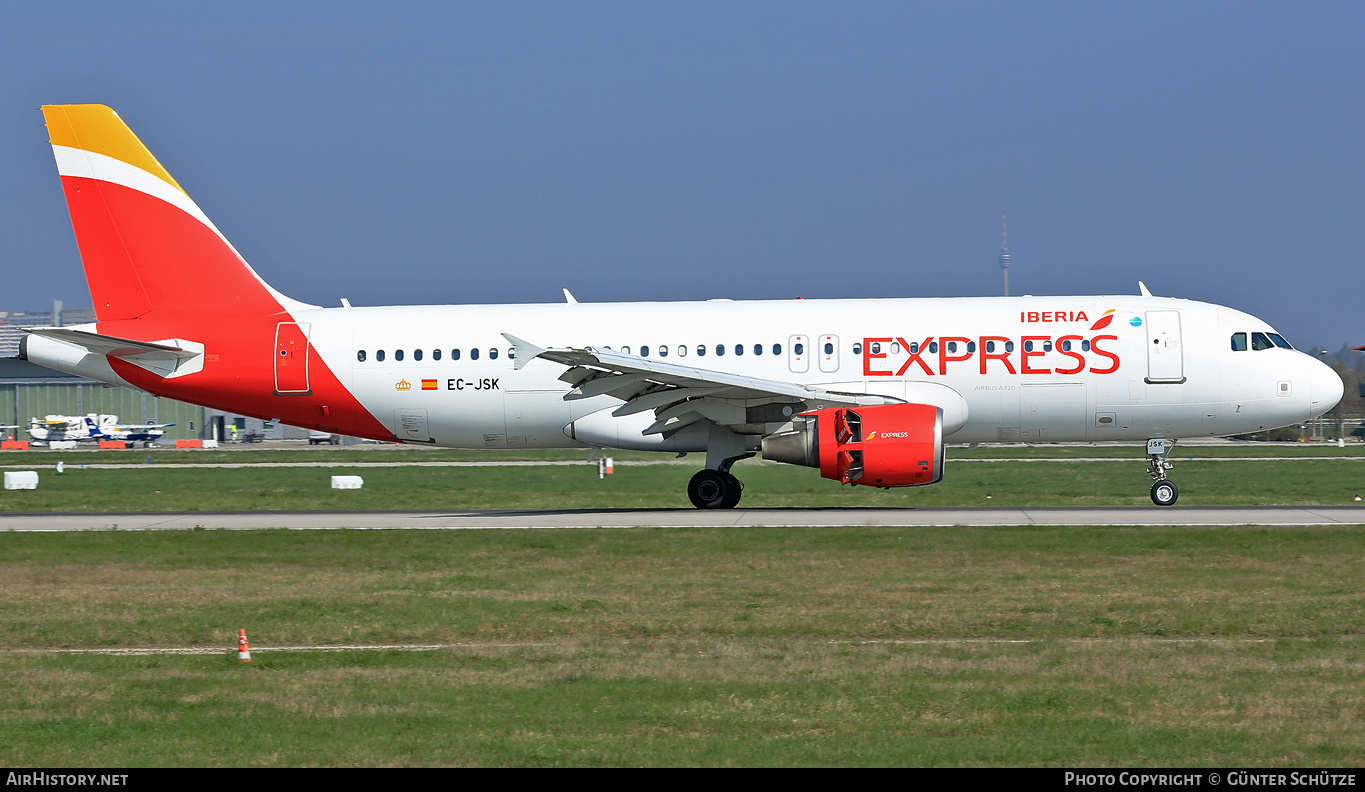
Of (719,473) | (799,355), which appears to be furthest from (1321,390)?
(719,473)

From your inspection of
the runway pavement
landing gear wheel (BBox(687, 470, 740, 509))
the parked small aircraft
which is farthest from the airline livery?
the parked small aircraft

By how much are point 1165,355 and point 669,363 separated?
31.4 feet

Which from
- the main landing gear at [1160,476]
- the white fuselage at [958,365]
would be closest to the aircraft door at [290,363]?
the white fuselage at [958,365]

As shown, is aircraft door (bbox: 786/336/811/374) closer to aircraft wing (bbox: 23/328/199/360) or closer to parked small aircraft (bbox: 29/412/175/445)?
aircraft wing (bbox: 23/328/199/360)

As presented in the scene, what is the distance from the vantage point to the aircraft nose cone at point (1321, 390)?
25.1 meters

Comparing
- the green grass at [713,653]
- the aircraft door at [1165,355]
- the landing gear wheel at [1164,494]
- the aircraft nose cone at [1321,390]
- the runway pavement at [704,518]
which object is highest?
the aircraft door at [1165,355]

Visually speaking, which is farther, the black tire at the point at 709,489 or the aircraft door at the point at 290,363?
the aircraft door at the point at 290,363

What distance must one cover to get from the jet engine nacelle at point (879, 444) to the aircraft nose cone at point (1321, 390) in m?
7.64

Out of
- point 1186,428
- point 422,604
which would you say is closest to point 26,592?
point 422,604

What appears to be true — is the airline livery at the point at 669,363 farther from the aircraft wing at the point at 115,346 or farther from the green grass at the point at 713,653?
the green grass at the point at 713,653

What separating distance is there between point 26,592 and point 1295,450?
2317 inches

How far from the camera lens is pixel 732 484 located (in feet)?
86.1

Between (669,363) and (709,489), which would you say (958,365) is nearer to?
(709,489)

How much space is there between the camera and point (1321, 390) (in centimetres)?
2517
